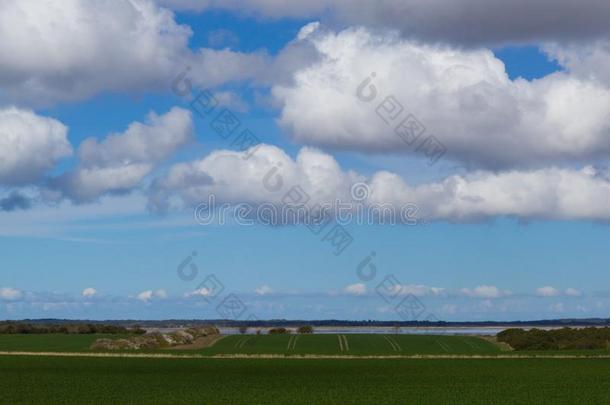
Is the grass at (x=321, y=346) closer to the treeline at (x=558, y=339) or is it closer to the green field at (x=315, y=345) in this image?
the green field at (x=315, y=345)

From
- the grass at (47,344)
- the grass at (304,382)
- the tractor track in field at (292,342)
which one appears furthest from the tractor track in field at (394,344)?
the grass at (47,344)

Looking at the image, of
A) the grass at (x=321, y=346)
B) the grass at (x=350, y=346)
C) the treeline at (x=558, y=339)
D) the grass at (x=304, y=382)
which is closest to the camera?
the grass at (x=304, y=382)

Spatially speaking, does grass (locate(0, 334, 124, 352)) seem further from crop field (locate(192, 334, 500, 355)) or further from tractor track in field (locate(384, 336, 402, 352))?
tractor track in field (locate(384, 336, 402, 352))

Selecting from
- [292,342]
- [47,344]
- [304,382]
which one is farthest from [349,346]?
[304,382]

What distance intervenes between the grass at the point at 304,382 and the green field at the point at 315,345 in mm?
29562

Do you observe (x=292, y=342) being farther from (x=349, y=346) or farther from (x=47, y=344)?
(x=47, y=344)

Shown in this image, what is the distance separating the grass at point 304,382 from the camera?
5041cm

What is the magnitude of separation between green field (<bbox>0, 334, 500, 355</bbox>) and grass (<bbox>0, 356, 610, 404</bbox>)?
29562mm

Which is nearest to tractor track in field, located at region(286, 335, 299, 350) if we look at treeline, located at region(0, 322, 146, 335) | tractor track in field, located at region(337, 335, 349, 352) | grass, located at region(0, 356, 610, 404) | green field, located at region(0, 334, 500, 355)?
green field, located at region(0, 334, 500, 355)

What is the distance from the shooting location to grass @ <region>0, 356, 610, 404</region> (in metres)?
50.4

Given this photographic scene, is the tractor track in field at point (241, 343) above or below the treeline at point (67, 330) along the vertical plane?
below

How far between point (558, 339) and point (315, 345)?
134ft

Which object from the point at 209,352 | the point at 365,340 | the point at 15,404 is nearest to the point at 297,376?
the point at 15,404

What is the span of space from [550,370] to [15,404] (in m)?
45.4
